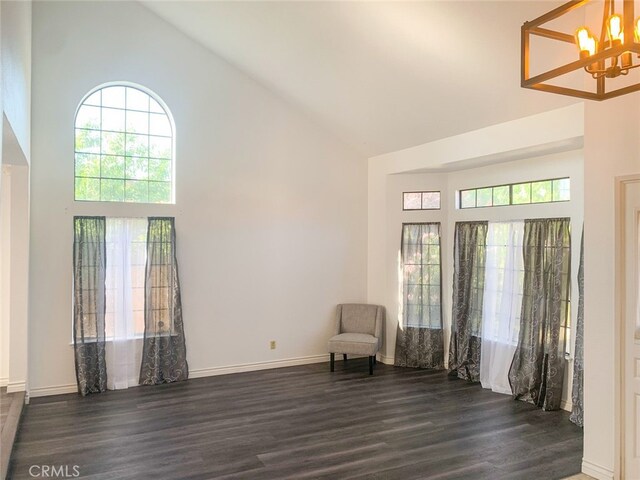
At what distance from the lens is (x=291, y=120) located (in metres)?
6.86

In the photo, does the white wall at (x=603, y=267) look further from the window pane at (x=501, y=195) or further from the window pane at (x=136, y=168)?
the window pane at (x=136, y=168)

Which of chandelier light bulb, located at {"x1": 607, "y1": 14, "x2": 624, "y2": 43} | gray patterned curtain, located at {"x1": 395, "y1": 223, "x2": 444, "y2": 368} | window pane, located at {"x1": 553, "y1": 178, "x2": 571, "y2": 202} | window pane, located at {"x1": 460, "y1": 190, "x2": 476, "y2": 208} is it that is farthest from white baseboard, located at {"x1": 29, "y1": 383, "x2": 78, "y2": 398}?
chandelier light bulb, located at {"x1": 607, "y1": 14, "x2": 624, "y2": 43}

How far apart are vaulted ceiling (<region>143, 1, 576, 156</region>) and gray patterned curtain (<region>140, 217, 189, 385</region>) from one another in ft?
7.73

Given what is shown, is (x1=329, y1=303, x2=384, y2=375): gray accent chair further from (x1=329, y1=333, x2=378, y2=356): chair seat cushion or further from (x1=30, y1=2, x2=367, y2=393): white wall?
(x1=30, y1=2, x2=367, y2=393): white wall

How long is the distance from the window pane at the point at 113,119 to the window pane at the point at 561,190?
16.6ft

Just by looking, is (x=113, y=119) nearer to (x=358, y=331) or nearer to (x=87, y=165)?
(x=87, y=165)

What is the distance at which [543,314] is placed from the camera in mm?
5191

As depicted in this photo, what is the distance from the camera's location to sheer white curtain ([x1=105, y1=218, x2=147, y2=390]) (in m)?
5.72

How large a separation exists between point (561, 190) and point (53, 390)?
5.95m

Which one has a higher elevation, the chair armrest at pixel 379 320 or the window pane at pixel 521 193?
the window pane at pixel 521 193

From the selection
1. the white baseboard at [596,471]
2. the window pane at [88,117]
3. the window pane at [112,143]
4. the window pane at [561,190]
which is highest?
the window pane at [88,117]

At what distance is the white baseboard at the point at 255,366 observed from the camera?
625 centimetres

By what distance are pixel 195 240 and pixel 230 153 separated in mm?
1239

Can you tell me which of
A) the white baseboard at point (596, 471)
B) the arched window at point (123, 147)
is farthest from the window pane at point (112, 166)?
the white baseboard at point (596, 471)
